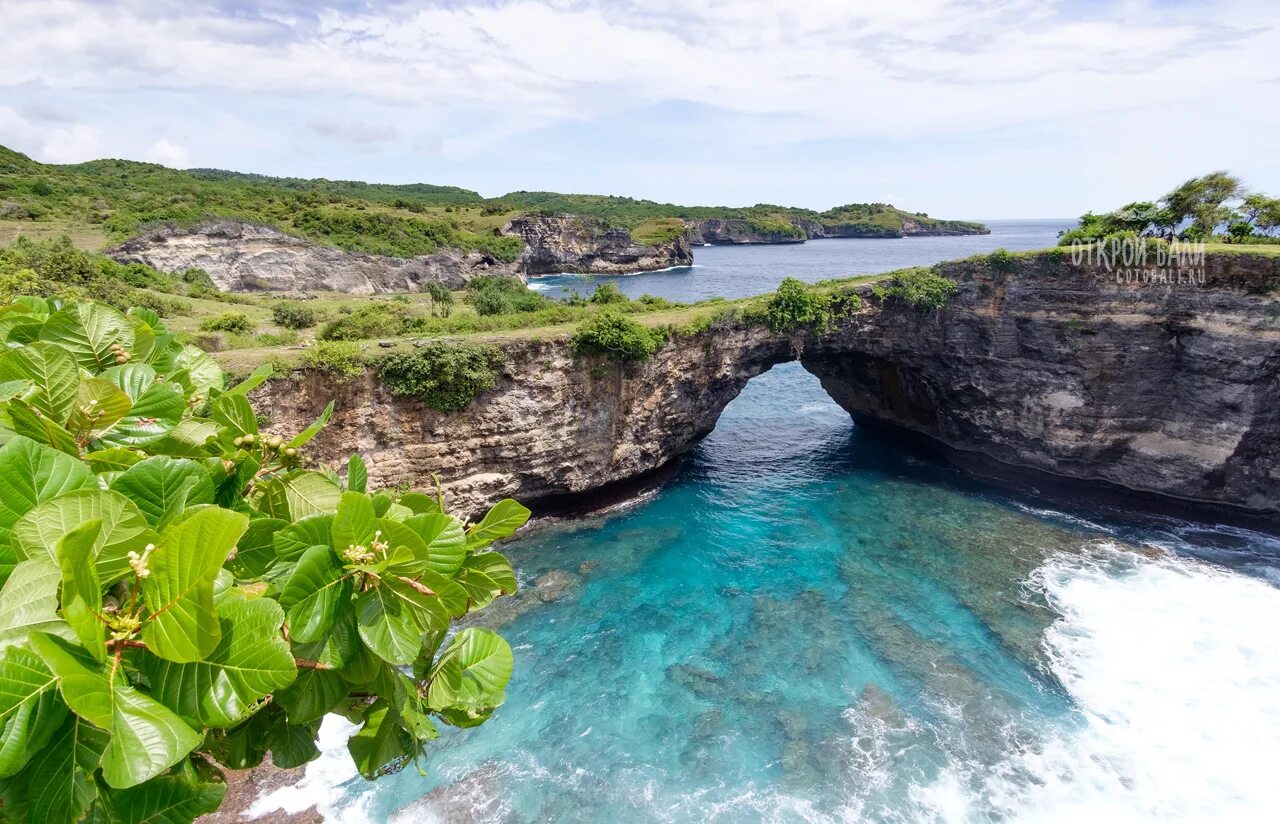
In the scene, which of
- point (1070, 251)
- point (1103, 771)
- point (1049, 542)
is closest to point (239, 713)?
point (1103, 771)

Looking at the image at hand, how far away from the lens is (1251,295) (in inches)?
864

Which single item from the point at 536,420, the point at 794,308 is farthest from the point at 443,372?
the point at 794,308

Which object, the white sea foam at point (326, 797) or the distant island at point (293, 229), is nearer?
the white sea foam at point (326, 797)

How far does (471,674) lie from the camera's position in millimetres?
3893

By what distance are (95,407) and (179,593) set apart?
6.00ft

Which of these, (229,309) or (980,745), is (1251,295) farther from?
(229,309)

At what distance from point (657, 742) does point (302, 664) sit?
13.5 metres

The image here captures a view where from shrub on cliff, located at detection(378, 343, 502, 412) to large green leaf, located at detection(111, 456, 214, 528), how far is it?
17.8 meters

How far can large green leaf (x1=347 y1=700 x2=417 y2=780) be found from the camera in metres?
3.77

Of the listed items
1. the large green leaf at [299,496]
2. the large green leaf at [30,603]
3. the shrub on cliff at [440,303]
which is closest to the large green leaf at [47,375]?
the large green leaf at [299,496]

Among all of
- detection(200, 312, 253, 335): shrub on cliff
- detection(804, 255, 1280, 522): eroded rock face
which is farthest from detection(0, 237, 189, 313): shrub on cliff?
detection(804, 255, 1280, 522): eroded rock face

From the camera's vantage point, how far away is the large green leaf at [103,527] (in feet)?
8.19

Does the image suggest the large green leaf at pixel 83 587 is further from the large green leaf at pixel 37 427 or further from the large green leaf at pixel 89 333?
the large green leaf at pixel 89 333

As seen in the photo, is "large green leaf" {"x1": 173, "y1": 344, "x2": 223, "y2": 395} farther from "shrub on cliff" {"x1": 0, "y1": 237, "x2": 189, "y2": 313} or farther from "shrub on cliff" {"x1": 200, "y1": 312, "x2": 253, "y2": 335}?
"shrub on cliff" {"x1": 200, "y1": 312, "x2": 253, "y2": 335}
